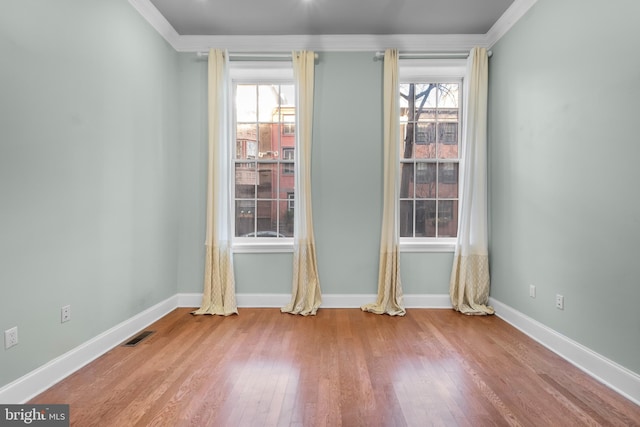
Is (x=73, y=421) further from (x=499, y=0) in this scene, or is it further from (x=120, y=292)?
(x=499, y=0)

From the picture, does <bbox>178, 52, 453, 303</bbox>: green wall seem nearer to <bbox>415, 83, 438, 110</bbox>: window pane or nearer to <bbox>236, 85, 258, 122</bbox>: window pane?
<bbox>236, 85, 258, 122</bbox>: window pane

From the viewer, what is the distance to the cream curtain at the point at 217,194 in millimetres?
3406

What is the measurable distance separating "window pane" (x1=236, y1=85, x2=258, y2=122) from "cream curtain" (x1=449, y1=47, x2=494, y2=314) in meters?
2.40

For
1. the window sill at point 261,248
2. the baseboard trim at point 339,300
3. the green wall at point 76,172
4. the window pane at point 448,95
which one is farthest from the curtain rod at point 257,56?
the baseboard trim at point 339,300

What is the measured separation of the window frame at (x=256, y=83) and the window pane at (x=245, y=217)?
0.05 metres

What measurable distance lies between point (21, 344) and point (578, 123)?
3871 millimetres

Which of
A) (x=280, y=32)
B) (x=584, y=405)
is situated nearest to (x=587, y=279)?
(x=584, y=405)

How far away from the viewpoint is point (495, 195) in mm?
3338

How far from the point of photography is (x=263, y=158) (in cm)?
371

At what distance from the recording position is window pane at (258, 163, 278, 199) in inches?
146

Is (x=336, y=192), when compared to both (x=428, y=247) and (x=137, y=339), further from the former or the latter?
(x=137, y=339)

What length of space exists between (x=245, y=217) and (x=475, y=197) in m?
2.57

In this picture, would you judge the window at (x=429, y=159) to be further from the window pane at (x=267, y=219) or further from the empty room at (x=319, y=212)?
the window pane at (x=267, y=219)

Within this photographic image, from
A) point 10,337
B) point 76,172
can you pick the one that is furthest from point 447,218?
point 10,337
